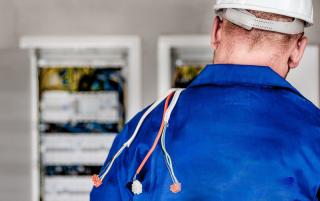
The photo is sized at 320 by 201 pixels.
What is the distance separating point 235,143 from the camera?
0.95 metres

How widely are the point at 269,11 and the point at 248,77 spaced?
12cm

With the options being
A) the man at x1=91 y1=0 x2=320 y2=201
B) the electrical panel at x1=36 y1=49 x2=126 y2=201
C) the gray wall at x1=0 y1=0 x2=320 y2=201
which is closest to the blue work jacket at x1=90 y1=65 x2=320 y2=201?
the man at x1=91 y1=0 x2=320 y2=201

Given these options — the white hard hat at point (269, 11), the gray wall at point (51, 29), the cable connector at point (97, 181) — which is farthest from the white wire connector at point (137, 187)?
the gray wall at point (51, 29)

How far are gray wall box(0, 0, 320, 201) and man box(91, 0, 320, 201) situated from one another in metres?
1.66

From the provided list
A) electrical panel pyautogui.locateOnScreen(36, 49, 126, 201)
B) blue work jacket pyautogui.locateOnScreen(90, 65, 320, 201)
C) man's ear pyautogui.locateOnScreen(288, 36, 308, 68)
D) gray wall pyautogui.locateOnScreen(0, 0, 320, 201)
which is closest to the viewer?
blue work jacket pyautogui.locateOnScreen(90, 65, 320, 201)

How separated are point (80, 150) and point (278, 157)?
6.64ft

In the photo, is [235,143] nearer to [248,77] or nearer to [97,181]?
[248,77]

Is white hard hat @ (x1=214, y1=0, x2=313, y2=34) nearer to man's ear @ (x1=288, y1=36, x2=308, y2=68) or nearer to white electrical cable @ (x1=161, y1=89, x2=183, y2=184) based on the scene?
man's ear @ (x1=288, y1=36, x2=308, y2=68)

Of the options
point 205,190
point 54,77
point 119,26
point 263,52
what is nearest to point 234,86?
point 263,52

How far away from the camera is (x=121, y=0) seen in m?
2.74

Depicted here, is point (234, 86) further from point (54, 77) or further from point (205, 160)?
point (54, 77)

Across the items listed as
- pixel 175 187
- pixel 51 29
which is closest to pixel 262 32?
pixel 175 187

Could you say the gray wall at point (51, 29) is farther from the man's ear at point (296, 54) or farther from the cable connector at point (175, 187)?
Answer: the cable connector at point (175, 187)

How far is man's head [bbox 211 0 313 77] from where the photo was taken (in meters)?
0.99
